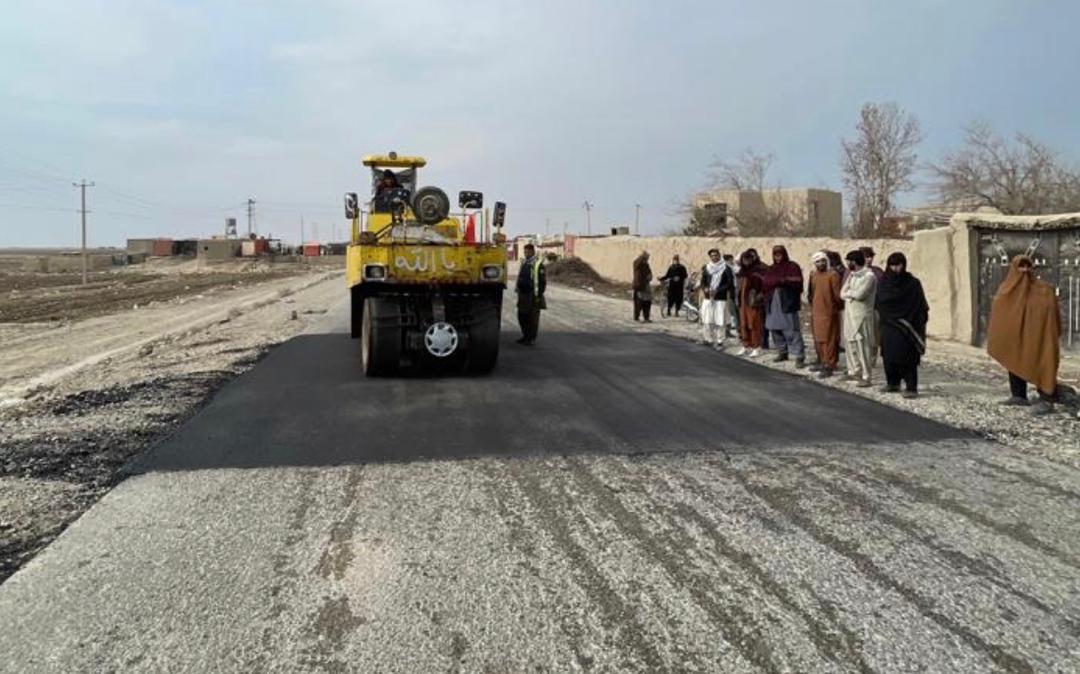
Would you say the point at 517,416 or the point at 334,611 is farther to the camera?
the point at 517,416

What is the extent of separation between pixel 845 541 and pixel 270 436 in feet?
16.3

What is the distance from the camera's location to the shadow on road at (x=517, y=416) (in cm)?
698

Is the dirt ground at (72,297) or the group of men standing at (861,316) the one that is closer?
the group of men standing at (861,316)

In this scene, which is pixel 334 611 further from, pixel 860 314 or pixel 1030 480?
pixel 860 314

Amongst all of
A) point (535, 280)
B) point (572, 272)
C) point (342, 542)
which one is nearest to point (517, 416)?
point (342, 542)

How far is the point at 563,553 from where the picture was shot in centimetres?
463

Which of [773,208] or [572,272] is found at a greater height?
[773,208]

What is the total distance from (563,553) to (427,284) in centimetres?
607

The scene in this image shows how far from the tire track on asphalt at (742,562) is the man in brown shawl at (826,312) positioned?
542 centimetres

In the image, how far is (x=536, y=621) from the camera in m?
3.82

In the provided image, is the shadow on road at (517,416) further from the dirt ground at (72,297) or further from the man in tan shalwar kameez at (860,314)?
the dirt ground at (72,297)

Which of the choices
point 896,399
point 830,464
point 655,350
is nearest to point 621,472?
point 830,464

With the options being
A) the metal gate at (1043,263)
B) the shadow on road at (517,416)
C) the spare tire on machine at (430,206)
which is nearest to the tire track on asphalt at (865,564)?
the shadow on road at (517,416)

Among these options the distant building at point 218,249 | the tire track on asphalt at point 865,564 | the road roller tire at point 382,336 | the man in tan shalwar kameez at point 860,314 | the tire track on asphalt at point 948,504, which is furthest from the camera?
the distant building at point 218,249
